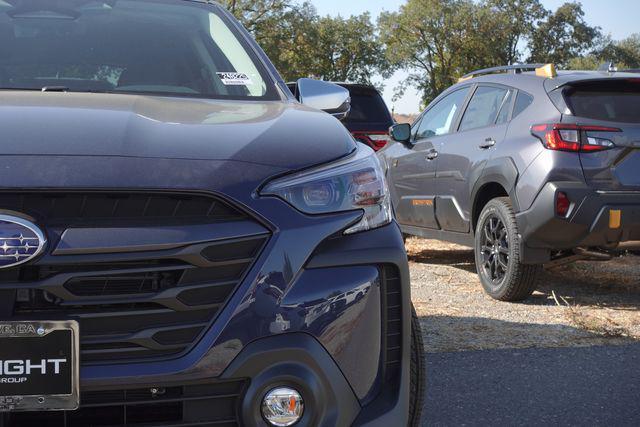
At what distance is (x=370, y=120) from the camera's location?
999cm

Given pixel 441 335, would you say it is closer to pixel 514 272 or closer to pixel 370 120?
pixel 514 272

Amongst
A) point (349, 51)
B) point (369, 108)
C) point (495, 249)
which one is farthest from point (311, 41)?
point (495, 249)

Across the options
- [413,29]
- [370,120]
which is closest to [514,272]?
[370,120]

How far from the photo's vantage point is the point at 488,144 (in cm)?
581

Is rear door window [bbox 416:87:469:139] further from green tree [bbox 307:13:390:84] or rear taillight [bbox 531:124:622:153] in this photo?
green tree [bbox 307:13:390:84]

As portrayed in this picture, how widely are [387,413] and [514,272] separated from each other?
12.0ft

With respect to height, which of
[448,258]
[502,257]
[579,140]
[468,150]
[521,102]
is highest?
[521,102]

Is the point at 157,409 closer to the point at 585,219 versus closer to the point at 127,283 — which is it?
the point at 127,283

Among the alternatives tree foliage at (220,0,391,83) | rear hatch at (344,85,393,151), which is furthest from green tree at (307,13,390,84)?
→ rear hatch at (344,85,393,151)

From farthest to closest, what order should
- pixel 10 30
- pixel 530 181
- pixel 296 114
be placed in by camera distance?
1. pixel 530 181
2. pixel 10 30
3. pixel 296 114

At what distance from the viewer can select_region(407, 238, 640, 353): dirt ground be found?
4.64 m

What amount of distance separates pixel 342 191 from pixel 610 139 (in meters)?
3.49

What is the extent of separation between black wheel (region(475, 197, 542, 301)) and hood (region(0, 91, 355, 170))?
319cm

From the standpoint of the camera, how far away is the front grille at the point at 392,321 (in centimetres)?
202
